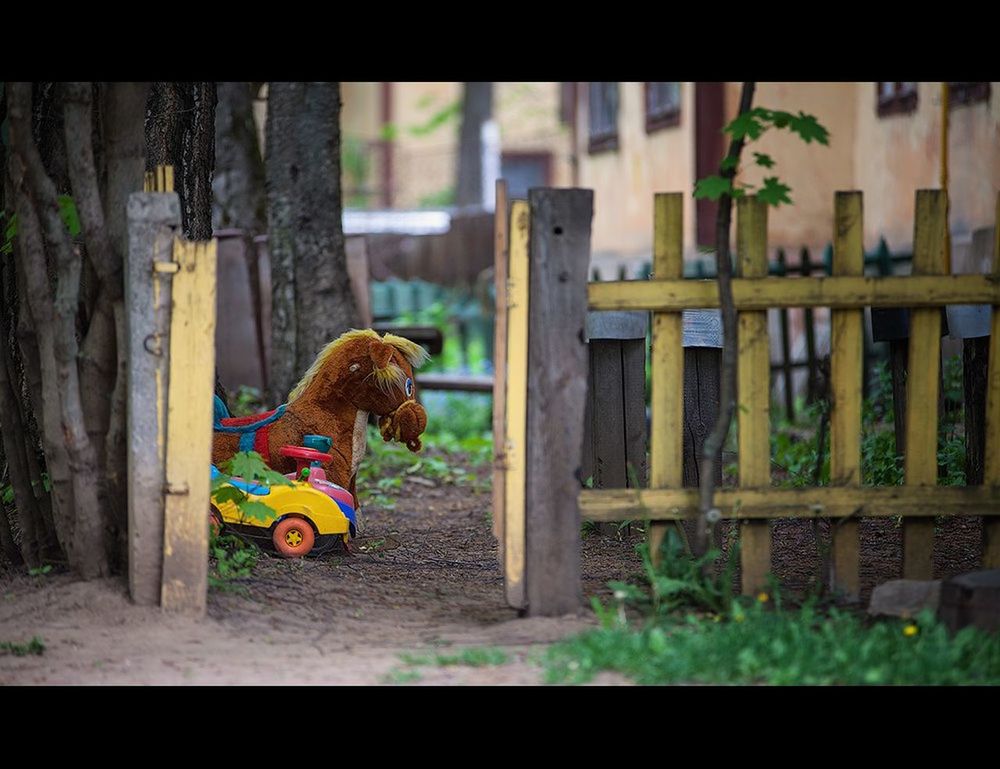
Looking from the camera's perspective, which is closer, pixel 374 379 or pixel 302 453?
pixel 302 453

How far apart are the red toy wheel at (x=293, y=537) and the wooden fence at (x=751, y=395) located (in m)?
1.38

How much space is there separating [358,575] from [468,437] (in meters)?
5.64

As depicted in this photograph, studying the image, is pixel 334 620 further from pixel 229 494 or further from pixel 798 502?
pixel 798 502

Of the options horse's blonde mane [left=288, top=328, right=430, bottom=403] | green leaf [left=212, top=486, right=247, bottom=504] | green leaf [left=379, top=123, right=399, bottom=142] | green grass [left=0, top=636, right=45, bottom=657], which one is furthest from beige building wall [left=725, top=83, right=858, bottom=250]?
green leaf [left=379, top=123, right=399, bottom=142]

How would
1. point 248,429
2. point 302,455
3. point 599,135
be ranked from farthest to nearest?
point 599,135 < point 248,429 < point 302,455

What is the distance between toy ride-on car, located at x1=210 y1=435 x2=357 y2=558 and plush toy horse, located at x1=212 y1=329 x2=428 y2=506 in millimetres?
150

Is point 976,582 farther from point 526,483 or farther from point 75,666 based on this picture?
point 75,666

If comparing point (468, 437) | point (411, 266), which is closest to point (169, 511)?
point (468, 437)

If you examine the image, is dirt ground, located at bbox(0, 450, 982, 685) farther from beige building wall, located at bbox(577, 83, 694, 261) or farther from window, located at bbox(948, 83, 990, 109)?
beige building wall, located at bbox(577, 83, 694, 261)

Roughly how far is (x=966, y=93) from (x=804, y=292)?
23.4ft

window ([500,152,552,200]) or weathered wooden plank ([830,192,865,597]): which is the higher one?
window ([500,152,552,200])

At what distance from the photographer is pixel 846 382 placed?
469 cm

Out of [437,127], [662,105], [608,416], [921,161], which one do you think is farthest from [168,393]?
[437,127]

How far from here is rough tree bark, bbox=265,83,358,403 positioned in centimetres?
900
